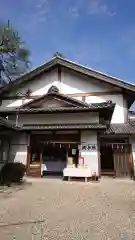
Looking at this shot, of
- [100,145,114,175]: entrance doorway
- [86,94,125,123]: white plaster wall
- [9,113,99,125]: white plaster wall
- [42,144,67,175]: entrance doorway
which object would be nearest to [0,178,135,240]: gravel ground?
[9,113,99,125]: white plaster wall

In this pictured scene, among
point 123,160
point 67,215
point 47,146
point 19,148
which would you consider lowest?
point 67,215

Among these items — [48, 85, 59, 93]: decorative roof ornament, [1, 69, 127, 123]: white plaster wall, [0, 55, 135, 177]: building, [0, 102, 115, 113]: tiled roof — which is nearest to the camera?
[0, 102, 115, 113]: tiled roof

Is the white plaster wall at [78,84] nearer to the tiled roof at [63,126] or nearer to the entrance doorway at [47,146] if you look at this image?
the tiled roof at [63,126]

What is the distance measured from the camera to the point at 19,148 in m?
14.3

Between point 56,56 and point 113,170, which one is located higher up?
point 56,56

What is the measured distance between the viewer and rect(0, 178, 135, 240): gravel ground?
4.36 metres

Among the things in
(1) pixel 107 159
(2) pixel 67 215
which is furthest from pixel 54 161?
(2) pixel 67 215

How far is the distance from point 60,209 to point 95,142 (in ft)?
25.0

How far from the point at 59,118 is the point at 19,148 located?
348 centimetres

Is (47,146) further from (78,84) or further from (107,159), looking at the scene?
(78,84)

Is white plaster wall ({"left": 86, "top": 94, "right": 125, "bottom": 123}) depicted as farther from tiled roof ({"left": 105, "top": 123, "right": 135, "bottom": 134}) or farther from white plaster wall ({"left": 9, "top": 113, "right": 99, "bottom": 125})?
white plaster wall ({"left": 9, "top": 113, "right": 99, "bottom": 125})

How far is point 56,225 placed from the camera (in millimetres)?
4914

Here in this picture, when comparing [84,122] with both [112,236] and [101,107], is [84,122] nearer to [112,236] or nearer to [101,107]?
[101,107]

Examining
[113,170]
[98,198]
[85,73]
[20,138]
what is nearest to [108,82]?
[85,73]
